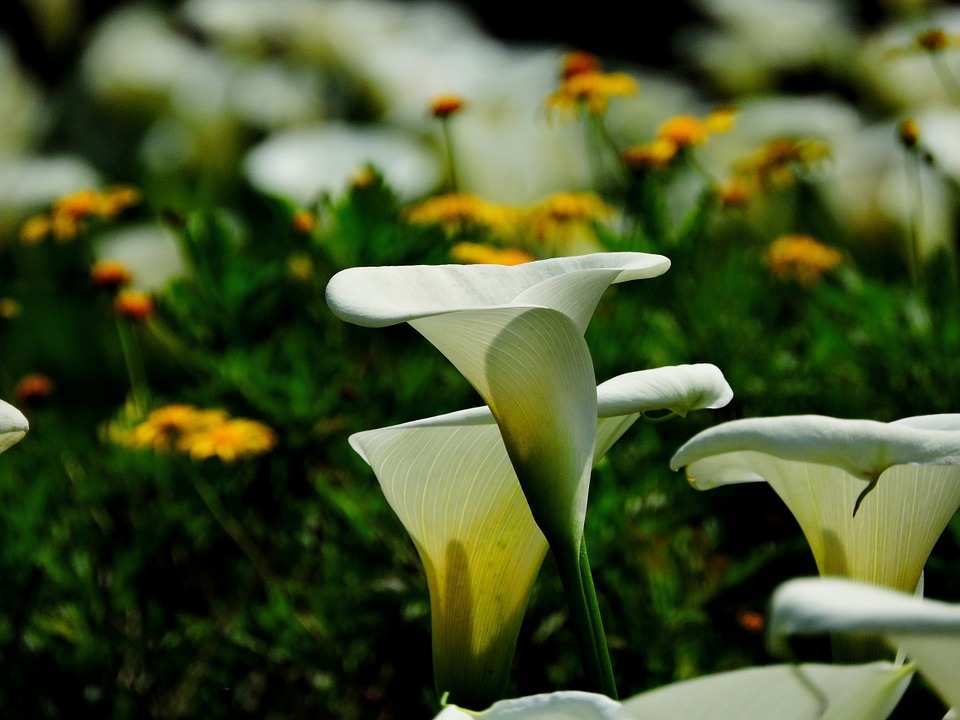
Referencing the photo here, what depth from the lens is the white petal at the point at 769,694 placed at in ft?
1.42

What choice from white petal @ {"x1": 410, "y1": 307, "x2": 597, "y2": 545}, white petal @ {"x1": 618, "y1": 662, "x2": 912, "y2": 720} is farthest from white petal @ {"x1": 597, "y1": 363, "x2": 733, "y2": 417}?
white petal @ {"x1": 618, "y1": 662, "x2": 912, "y2": 720}

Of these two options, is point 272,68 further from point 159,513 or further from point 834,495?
point 834,495

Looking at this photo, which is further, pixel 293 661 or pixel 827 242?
pixel 827 242

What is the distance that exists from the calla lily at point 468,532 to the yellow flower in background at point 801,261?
1.17m

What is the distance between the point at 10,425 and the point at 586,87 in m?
1.28

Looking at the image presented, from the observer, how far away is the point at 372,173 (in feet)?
5.39

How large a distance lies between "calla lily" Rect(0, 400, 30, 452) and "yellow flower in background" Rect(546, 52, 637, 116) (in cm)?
126

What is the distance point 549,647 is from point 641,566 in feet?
0.46

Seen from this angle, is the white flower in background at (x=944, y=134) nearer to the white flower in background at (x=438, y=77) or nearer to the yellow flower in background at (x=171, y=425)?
the white flower in background at (x=438, y=77)

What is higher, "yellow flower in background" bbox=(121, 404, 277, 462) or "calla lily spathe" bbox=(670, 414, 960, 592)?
"calla lily spathe" bbox=(670, 414, 960, 592)

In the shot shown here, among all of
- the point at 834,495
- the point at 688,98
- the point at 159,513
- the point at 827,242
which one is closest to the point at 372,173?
the point at 159,513

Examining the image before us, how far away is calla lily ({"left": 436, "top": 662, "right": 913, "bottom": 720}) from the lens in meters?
0.43

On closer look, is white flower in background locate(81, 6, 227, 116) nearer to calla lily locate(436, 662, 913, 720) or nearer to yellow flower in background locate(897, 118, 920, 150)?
yellow flower in background locate(897, 118, 920, 150)

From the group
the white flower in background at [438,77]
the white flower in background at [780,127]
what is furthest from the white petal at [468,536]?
the white flower in background at [780,127]
